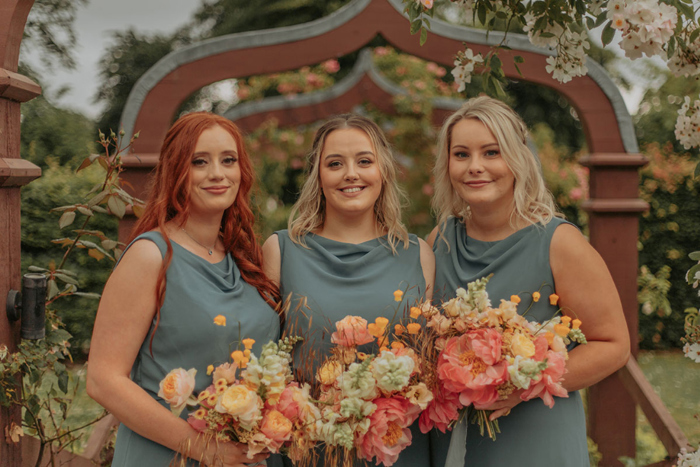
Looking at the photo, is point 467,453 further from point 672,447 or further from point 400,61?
point 400,61

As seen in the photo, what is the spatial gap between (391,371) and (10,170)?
1641 millimetres

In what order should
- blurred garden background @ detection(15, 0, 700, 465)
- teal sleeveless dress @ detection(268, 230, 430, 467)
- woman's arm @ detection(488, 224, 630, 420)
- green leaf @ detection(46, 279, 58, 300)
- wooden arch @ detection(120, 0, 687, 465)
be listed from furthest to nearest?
blurred garden background @ detection(15, 0, 700, 465) < wooden arch @ detection(120, 0, 687, 465) < green leaf @ detection(46, 279, 58, 300) < teal sleeveless dress @ detection(268, 230, 430, 467) < woman's arm @ detection(488, 224, 630, 420)

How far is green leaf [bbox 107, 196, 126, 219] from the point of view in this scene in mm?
2910

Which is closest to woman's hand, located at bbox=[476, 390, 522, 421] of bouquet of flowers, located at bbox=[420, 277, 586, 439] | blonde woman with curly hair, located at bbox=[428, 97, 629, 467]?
bouquet of flowers, located at bbox=[420, 277, 586, 439]

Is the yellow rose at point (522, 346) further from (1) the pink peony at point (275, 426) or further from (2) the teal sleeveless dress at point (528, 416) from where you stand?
(1) the pink peony at point (275, 426)

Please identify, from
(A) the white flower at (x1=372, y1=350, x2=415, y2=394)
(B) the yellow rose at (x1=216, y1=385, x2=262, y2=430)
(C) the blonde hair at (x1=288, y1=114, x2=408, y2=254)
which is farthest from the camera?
(C) the blonde hair at (x1=288, y1=114, x2=408, y2=254)

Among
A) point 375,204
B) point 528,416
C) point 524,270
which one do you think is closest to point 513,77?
point 375,204

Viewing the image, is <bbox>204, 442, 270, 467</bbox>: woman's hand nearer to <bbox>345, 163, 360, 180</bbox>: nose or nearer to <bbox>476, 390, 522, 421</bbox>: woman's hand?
<bbox>476, 390, 522, 421</bbox>: woman's hand

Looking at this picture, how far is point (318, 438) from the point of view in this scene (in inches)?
77.1

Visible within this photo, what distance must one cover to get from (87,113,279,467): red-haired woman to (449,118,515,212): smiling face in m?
0.84

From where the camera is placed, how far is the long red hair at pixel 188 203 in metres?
2.27

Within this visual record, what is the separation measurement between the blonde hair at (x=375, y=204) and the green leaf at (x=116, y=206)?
799mm

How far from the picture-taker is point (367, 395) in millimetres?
1971

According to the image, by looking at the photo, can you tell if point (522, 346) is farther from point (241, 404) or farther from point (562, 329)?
point (241, 404)
